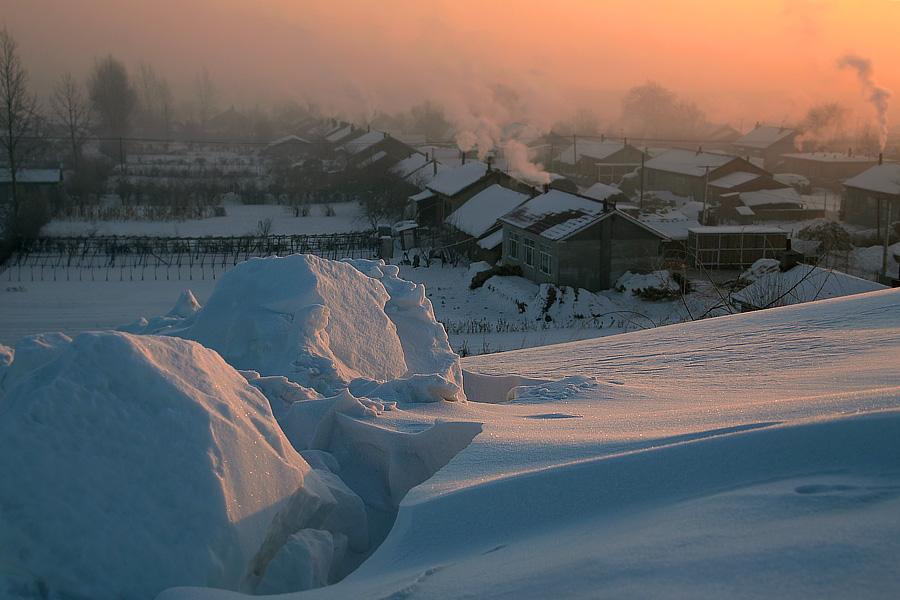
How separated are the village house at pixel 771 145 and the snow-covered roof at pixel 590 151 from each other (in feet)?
42.1

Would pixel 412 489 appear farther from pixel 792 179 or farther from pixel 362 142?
pixel 362 142

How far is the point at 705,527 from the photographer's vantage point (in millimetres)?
2379

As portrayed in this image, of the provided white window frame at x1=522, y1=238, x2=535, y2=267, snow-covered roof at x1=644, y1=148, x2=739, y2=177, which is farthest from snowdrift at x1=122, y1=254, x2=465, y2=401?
snow-covered roof at x1=644, y1=148, x2=739, y2=177

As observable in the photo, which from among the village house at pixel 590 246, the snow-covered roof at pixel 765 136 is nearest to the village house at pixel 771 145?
the snow-covered roof at pixel 765 136

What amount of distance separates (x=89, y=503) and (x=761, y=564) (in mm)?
2389

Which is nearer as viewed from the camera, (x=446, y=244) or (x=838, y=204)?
(x=446, y=244)

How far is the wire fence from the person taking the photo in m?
26.7

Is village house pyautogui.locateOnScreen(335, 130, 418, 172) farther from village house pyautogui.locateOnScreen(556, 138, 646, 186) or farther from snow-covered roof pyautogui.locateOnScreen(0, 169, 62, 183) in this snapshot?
snow-covered roof pyautogui.locateOnScreen(0, 169, 62, 183)

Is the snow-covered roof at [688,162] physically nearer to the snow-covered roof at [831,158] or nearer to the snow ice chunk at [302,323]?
the snow-covered roof at [831,158]

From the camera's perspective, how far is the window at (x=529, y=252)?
26.2 m

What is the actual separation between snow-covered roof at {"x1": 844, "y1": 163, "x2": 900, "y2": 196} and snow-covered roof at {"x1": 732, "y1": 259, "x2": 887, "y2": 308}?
22.7 m

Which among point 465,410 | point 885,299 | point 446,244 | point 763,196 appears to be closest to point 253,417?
point 465,410

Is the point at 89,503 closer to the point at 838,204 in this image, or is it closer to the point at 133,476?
the point at 133,476

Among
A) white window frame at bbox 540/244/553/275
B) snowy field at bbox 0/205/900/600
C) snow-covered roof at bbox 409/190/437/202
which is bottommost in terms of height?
white window frame at bbox 540/244/553/275
